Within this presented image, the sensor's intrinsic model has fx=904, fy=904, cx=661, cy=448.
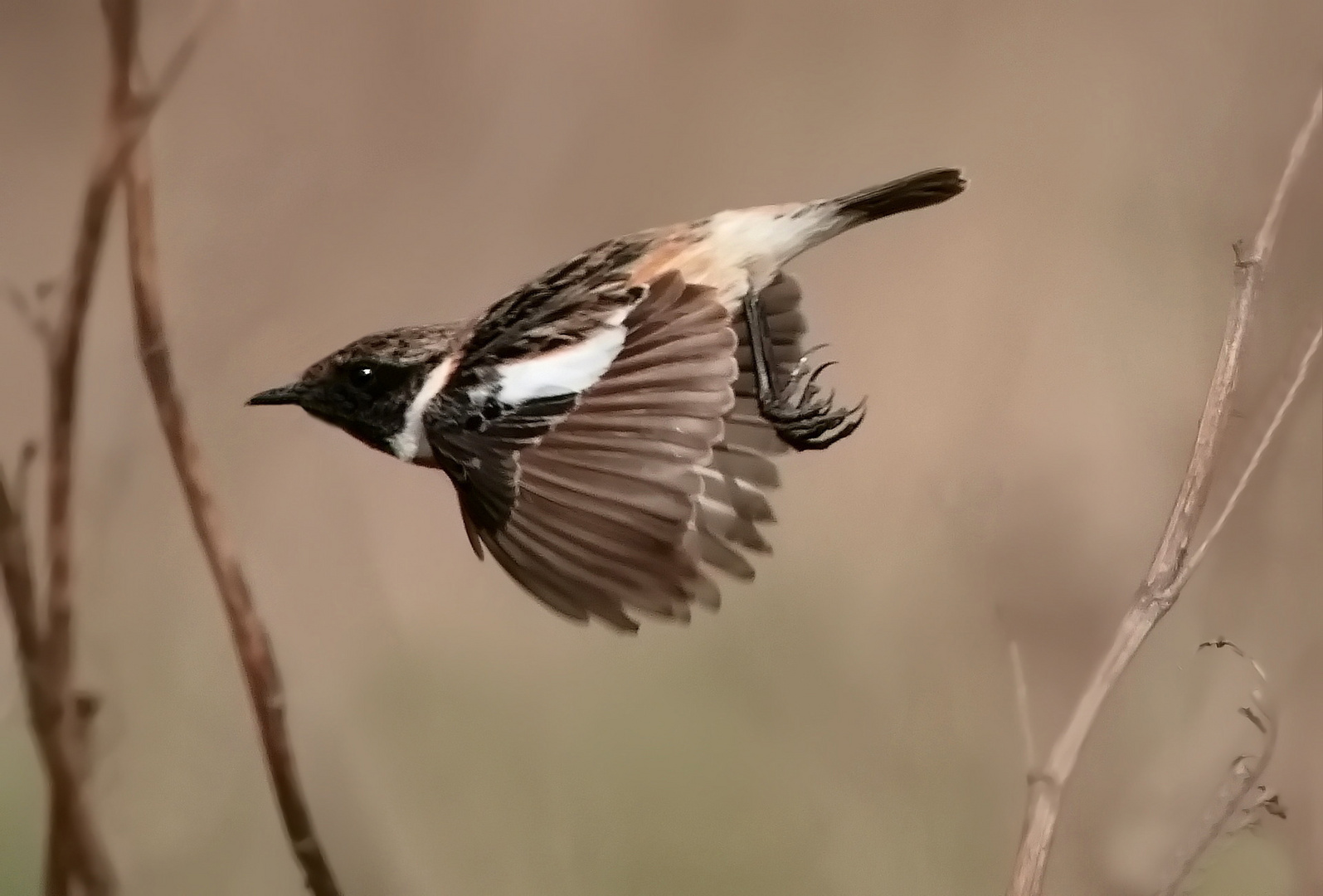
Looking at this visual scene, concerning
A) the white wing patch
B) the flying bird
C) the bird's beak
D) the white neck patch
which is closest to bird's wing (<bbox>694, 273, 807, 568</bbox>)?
the flying bird

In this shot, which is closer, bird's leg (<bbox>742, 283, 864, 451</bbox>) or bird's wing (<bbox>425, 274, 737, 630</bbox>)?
bird's wing (<bbox>425, 274, 737, 630</bbox>)

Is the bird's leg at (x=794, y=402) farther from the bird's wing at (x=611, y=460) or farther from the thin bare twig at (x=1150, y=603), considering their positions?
the thin bare twig at (x=1150, y=603)

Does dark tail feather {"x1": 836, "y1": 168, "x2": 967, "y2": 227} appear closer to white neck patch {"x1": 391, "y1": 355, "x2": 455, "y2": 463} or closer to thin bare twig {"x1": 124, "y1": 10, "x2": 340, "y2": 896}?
white neck patch {"x1": 391, "y1": 355, "x2": 455, "y2": 463}

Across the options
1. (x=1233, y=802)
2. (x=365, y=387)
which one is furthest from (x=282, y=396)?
(x=1233, y=802)

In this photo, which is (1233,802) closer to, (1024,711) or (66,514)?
(1024,711)

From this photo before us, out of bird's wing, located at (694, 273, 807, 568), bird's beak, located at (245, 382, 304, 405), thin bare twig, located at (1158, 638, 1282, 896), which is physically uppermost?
bird's beak, located at (245, 382, 304, 405)

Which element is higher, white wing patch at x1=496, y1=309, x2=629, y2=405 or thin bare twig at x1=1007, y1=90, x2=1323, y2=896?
white wing patch at x1=496, y1=309, x2=629, y2=405
